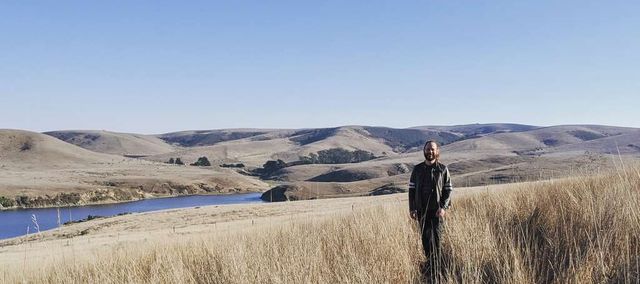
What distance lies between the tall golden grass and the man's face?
2.94 ft

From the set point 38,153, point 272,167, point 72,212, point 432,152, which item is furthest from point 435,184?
point 38,153

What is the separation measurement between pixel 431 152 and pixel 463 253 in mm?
1305

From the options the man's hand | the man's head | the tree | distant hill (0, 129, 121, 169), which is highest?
distant hill (0, 129, 121, 169)

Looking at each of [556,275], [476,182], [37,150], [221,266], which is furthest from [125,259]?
[37,150]

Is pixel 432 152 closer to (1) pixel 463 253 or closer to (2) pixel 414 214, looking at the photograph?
(2) pixel 414 214

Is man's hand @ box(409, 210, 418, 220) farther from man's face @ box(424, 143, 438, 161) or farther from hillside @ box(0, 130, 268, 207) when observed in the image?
hillside @ box(0, 130, 268, 207)

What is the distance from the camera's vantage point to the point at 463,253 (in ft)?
18.9

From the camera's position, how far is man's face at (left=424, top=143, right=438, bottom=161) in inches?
259

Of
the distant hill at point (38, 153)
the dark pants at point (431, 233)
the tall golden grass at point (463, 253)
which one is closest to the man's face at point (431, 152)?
the dark pants at point (431, 233)

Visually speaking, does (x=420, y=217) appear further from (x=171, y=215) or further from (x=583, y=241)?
(x=171, y=215)

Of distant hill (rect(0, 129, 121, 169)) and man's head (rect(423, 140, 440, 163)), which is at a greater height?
distant hill (rect(0, 129, 121, 169))

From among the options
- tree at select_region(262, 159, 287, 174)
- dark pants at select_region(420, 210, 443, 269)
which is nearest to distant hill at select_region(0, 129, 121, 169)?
tree at select_region(262, 159, 287, 174)

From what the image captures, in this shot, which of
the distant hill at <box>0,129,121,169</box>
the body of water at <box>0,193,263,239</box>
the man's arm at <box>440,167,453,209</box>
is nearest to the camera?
the man's arm at <box>440,167,453,209</box>

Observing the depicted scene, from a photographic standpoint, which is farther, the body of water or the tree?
the tree
